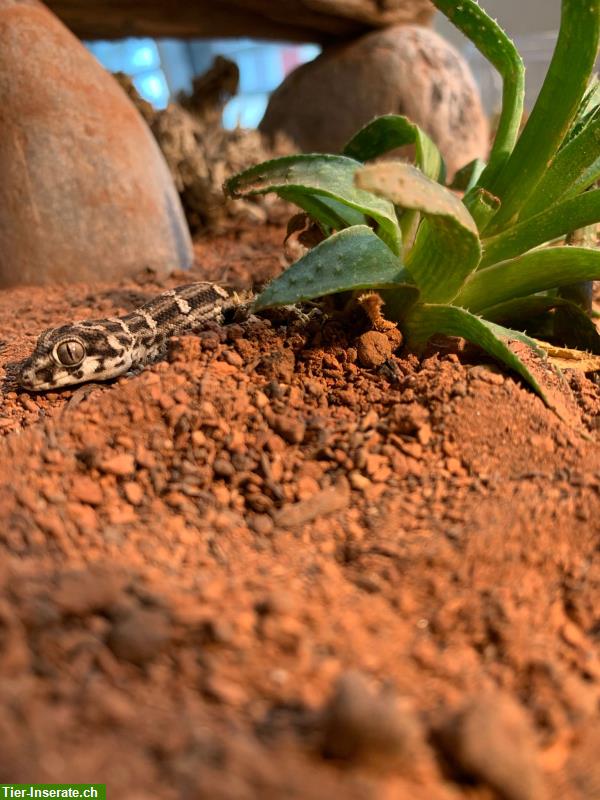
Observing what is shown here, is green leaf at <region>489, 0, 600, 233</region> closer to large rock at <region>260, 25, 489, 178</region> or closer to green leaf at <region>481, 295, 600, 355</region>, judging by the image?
green leaf at <region>481, 295, 600, 355</region>

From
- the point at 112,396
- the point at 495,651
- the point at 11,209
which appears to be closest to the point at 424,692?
the point at 495,651

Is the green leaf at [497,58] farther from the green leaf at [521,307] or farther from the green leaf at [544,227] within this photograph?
the green leaf at [521,307]

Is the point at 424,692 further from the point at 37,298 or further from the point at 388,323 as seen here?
the point at 37,298

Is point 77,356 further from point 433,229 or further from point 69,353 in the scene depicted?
point 433,229

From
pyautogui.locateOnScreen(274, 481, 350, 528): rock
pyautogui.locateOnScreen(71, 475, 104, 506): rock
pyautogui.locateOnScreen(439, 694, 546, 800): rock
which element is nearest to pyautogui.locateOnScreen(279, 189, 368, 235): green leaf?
pyautogui.locateOnScreen(274, 481, 350, 528): rock

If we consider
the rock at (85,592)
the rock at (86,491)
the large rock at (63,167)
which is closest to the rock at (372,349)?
the rock at (86,491)

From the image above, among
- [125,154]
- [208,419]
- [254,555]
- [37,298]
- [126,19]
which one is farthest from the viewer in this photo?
[126,19]
